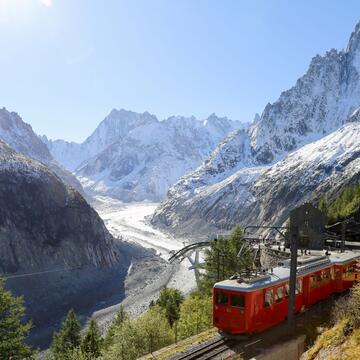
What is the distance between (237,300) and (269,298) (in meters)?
2.46

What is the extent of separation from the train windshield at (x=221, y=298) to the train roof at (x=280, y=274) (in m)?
0.38

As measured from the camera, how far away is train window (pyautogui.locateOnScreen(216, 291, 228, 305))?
2626 cm

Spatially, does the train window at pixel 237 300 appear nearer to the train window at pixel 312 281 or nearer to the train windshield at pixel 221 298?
the train windshield at pixel 221 298

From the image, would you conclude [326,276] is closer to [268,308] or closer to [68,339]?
[268,308]

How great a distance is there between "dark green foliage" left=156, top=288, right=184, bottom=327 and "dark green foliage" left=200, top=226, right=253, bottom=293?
4.63 meters

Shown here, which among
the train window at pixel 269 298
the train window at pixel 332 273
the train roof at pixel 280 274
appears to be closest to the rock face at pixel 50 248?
the train window at pixel 332 273

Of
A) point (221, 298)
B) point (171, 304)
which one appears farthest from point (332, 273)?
point (171, 304)

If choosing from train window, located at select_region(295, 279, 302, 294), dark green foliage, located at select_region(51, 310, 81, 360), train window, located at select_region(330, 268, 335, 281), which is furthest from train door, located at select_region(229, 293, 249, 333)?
dark green foliage, located at select_region(51, 310, 81, 360)

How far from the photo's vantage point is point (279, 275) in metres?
28.0

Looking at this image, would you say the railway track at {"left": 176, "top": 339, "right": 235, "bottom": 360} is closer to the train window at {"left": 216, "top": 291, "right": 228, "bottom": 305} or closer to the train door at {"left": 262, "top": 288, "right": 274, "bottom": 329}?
the train window at {"left": 216, "top": 291, "right": 228, "bottom": 305}

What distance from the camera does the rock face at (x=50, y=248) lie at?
304 feet

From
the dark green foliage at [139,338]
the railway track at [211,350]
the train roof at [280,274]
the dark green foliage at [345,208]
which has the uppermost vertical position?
the dark green foliage at [345,208]

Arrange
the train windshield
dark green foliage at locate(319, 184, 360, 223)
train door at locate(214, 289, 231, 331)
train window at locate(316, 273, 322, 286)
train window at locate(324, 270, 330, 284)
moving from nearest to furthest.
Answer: train door at locate(214, 289, 231, 331) < the train windshield < train window at locate(316, 273, 322, 286) < train window at locate(324, 270, 330, 284) < dark green foliage at locate(319, 184, 360, 223)

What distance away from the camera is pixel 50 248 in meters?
118
